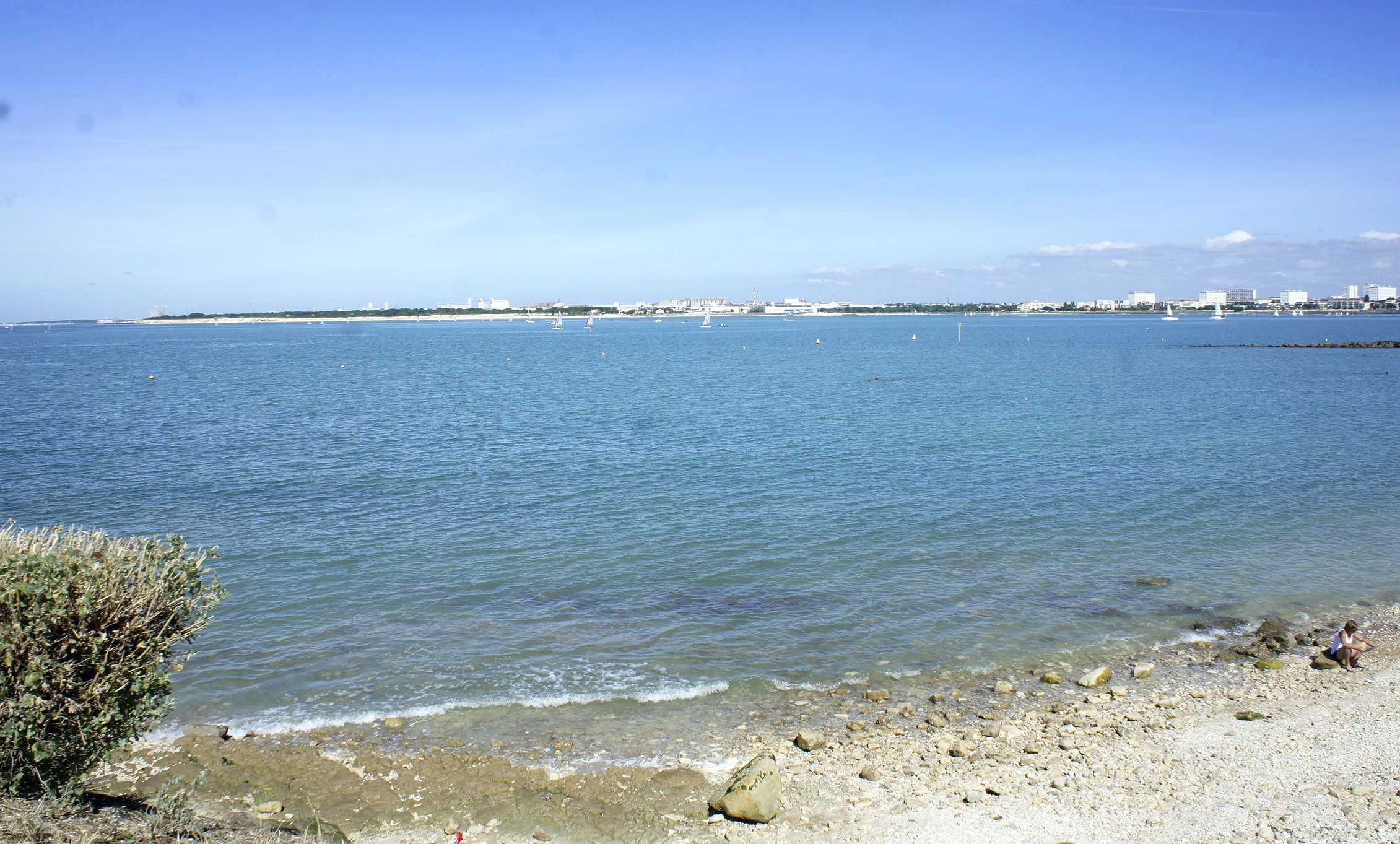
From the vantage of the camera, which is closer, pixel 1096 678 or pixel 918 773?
pixel 918 773

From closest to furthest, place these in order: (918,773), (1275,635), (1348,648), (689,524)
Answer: (918,773)
(1348,648)
(1275,635)
(689,524)

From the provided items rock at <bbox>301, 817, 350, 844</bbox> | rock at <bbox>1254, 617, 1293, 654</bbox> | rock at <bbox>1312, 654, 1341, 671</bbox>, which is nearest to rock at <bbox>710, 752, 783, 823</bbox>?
rock at <bbox>301, 817, 350, 844</bbox>

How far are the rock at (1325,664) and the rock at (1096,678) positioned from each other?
4.35m

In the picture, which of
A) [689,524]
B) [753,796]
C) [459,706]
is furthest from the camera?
[689,524]

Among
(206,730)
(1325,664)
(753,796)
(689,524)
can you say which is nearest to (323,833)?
(206,730)

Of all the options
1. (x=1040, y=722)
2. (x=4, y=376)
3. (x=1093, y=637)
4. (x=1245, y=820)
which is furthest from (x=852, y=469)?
(x=4, y=376)

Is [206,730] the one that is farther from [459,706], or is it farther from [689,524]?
[689,524]

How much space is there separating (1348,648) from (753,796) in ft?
43.5

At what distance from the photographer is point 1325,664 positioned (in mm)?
17062

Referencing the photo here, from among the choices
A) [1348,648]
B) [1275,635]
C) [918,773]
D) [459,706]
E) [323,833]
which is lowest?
[459,706]

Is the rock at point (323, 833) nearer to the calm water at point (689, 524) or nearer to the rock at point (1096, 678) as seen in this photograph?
the calm water at point (689, 524)

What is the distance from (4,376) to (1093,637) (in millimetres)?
110678

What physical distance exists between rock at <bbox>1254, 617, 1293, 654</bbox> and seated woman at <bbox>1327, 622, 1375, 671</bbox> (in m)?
0.90

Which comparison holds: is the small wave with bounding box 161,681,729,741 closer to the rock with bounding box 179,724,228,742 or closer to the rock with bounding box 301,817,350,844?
the rock with bounding box 179,724,228,742
